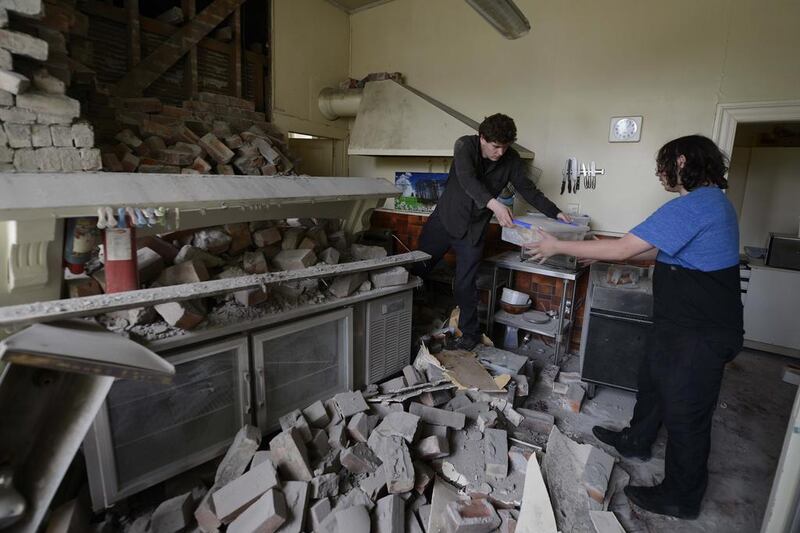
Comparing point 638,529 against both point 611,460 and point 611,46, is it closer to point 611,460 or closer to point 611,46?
point 611,460

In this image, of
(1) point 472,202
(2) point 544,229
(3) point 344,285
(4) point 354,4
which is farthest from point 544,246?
(4) point 354,4

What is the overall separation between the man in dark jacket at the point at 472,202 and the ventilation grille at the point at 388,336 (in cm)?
46

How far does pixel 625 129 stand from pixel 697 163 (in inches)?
64.0

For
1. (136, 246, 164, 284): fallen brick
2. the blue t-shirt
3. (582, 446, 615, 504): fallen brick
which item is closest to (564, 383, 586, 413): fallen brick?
(582, 446, 615, 504): fallen brick

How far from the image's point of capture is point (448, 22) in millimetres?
3836

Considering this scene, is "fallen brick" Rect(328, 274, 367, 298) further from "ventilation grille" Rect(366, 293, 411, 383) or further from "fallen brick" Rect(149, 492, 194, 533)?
"fallen brick" Rect(149, 492, 194, 533)

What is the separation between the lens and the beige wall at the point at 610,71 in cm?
268

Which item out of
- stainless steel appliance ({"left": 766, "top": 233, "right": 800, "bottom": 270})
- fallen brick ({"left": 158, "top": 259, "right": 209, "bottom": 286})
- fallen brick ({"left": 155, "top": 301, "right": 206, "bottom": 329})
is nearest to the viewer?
fallen brick ({"left": 155, "top": 301, "right": 206, "bottom": 329})

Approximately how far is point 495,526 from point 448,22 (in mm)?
3941

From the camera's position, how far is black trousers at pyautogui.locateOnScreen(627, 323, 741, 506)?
1.62 meters

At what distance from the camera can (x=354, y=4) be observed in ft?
14.1

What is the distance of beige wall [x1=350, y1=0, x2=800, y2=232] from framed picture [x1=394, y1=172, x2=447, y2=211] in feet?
2.19

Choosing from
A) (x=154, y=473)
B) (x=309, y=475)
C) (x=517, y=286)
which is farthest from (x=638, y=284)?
(x=154, y=473)

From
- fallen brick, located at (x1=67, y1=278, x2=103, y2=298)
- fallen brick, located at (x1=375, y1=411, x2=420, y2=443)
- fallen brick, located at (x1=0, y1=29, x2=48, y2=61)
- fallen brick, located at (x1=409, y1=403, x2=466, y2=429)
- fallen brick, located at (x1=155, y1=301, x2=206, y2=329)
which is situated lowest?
fallen brick, located at (x1=409, y1=403, x2=466, y2=429)
